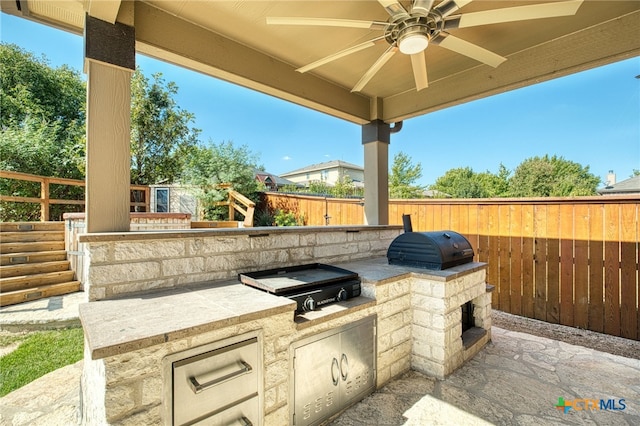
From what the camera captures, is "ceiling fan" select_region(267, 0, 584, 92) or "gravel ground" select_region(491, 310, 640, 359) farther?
"gravel ground" select_region(491, 310, 640, 359)

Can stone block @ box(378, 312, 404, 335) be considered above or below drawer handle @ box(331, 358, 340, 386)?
above

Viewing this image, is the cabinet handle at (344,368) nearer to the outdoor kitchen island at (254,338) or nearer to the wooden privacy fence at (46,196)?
the outdoor kitchen island at (254,338)

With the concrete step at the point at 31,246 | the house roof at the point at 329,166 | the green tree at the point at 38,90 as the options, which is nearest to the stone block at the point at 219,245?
the concrete step at the point at 31,246

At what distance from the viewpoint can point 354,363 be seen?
6.38 feet

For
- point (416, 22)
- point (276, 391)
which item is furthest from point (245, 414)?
point (416, 22)

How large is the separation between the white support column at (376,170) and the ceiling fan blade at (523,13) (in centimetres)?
202

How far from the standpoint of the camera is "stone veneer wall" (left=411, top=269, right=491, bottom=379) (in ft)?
7.41

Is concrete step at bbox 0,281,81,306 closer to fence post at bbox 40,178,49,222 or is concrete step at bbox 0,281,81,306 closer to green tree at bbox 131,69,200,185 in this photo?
fence post at bbox 40,178,49,222

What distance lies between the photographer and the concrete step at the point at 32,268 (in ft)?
13.7

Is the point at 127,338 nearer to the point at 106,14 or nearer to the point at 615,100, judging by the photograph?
the point at 106,14

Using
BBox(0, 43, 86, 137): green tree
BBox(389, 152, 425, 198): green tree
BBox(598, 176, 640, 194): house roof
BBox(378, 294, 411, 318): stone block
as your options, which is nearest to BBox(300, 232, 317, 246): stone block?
BBox(378, 294, 411, 318): stone block

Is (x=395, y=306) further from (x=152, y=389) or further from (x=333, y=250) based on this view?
(x=152, y=389)

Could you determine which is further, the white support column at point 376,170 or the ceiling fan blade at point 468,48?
the white support column at point 376,170

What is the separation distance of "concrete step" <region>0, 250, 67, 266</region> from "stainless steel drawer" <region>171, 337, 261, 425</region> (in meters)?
5.27
